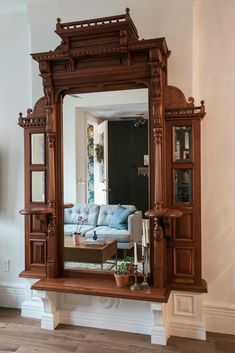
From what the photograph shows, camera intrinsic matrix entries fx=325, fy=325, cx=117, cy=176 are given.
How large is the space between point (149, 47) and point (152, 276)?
181 centimetres

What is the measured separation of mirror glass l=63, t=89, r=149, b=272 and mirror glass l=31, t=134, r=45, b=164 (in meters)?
0.22

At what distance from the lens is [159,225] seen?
8.52ft

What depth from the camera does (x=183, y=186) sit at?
2707mm

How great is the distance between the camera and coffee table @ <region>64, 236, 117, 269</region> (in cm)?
287

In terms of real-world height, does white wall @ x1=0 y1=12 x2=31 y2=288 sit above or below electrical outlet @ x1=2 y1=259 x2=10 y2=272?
above

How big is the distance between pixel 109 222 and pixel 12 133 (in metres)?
1.32

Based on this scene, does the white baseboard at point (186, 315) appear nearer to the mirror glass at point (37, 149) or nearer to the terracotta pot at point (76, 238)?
the terracotta pot at point (76, 238)

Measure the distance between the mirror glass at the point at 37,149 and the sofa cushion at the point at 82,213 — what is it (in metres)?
0.52

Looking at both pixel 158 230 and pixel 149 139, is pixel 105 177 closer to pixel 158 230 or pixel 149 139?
pixel 149 139

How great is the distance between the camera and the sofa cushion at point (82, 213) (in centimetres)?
293

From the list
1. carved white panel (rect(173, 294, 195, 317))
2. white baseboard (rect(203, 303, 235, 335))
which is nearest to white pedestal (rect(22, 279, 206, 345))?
carved white panel (rect(173, 294, 195, 317))

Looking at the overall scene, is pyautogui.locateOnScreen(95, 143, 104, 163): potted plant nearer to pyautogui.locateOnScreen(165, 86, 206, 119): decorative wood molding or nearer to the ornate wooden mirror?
the ornate wooden mirror

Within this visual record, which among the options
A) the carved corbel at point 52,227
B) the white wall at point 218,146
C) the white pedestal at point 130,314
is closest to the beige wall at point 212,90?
the white wall at point 218,146

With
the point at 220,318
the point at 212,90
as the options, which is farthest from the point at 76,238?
the point at 212,90
